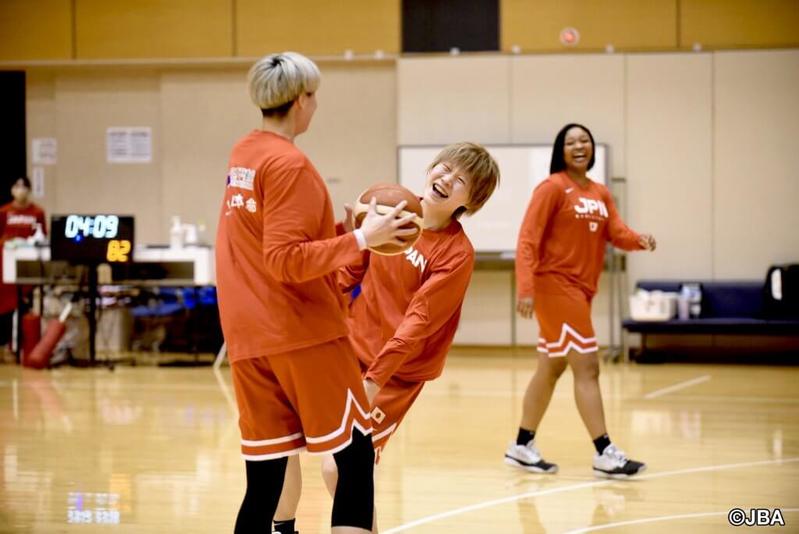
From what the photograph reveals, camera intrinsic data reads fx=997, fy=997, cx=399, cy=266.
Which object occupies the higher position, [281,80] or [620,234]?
[281,80]

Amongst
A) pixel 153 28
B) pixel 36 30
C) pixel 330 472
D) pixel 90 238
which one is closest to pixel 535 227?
pixel 330 472

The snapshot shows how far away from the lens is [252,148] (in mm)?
2582

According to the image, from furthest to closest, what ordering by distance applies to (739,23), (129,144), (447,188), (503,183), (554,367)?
(129,144) → (503,183) → (739,23) → (554,367) → (447,188)

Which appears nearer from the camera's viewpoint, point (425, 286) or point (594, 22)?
point (425, 286)

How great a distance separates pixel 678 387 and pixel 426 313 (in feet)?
19.3

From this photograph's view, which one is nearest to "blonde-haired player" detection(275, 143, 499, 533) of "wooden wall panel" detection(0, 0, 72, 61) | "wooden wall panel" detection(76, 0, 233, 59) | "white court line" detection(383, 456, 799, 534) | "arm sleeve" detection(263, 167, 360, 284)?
"arm sleeve" detection(263, 167, 360, 284)

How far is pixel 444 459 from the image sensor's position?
5.64 metres

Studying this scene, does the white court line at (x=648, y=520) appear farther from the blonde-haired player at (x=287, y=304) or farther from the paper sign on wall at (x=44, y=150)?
the paper sign on wall at (x=44, y=150)

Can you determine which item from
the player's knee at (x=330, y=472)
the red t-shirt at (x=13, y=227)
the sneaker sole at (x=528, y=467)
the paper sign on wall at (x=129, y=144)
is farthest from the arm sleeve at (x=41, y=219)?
the player's knee at (x=330, y=472)

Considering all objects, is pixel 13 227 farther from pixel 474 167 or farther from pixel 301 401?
pixel 301 401

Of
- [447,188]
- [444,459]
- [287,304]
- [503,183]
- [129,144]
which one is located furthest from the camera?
[129,144]

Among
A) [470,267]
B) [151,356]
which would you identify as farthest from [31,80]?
[470,267]

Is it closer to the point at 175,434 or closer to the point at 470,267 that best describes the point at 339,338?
the point at 470,267
